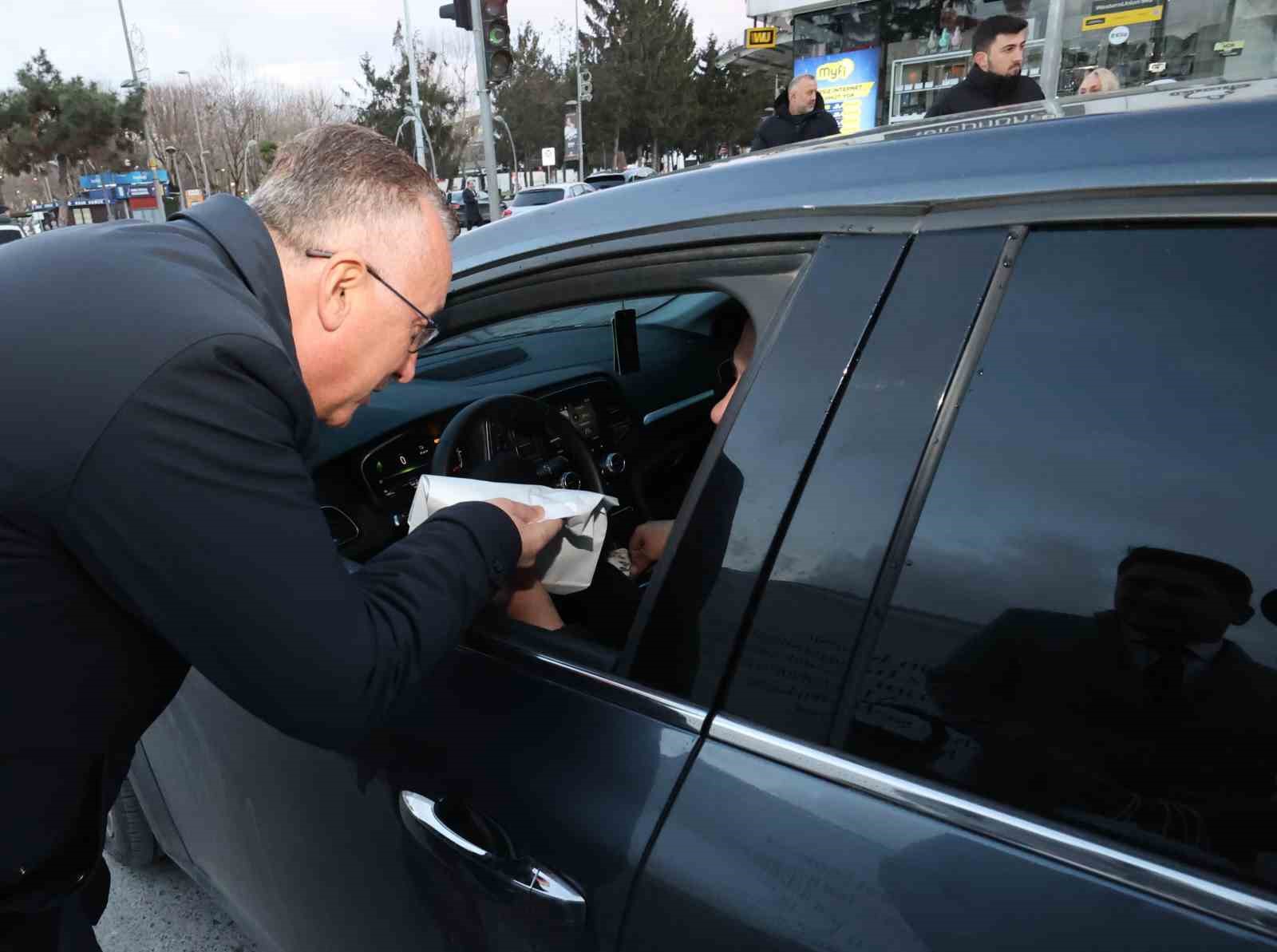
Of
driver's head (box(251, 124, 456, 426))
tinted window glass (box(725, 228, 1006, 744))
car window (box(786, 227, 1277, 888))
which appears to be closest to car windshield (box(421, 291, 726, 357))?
driver's head (box(251, 124, 456, 426))

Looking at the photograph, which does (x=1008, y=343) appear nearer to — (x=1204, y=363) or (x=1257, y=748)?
(x=1204, y=363)

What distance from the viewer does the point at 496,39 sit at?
7.81m

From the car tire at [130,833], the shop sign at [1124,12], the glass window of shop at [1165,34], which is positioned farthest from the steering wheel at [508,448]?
the shop sign at [1124,12]

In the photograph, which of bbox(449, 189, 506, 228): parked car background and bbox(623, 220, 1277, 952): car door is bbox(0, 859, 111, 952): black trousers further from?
bbox(449, 189, 506, 228): parked car background

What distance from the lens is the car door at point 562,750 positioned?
38.3 inches

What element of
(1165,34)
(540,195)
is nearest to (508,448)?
(1165,34)

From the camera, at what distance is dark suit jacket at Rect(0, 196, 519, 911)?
32.8 inches

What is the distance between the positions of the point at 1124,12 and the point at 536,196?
11.3 m

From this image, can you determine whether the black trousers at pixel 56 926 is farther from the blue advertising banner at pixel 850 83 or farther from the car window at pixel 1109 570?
the blue advertising banner at pixel 850 83

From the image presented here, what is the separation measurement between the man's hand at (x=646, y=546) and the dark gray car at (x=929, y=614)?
81 cm

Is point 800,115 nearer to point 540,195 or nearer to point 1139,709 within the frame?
point 1139,709

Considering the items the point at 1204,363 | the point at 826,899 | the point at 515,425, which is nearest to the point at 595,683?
the point at 826,899

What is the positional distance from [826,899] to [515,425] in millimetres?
1264

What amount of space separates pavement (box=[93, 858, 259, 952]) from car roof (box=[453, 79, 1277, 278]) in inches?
77.7
